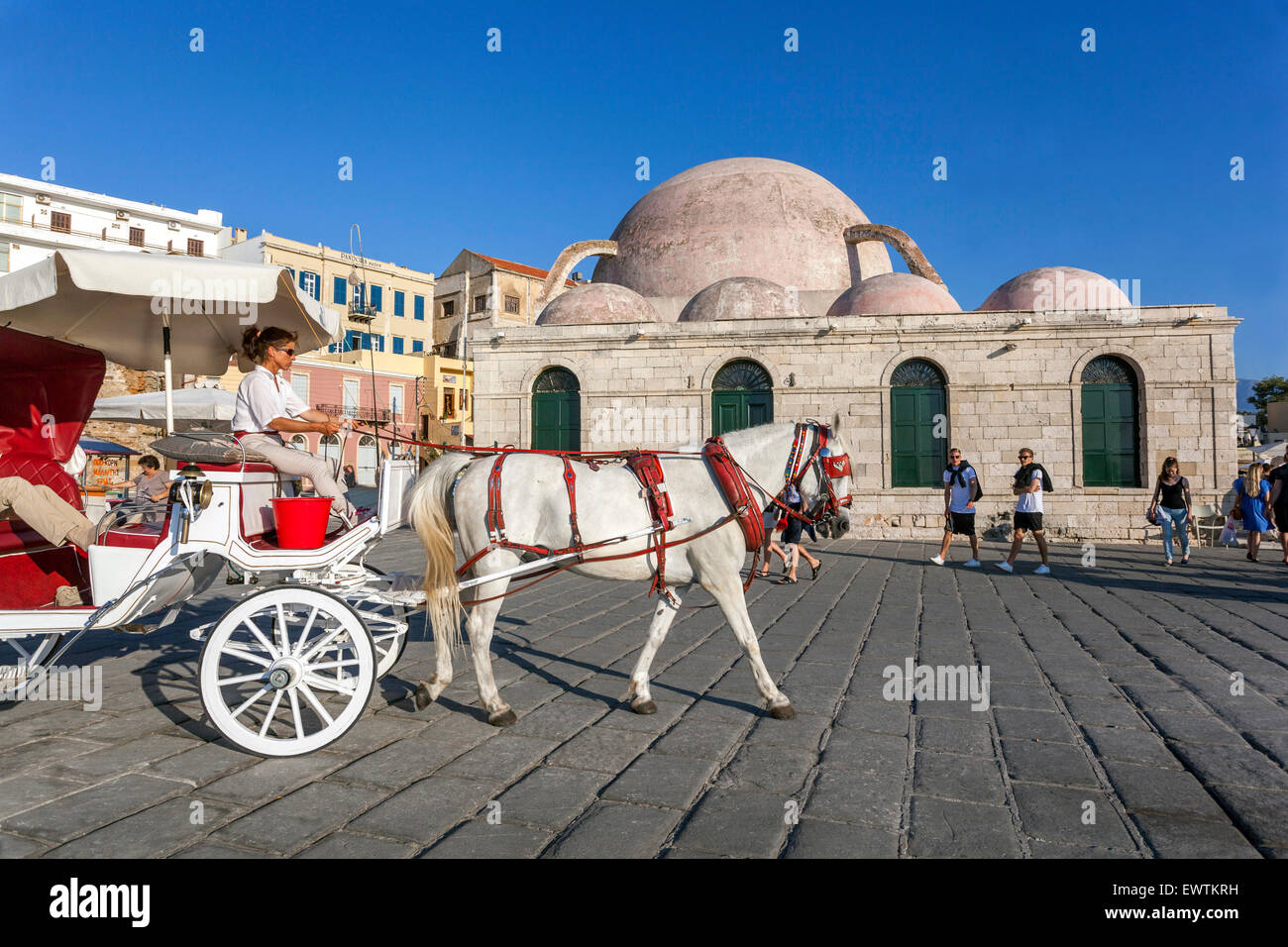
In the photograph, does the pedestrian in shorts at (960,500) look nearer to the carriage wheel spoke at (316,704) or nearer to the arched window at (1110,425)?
the arched window at (1110,425)

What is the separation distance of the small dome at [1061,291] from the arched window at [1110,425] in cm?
194

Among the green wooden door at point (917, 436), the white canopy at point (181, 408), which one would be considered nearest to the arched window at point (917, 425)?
the green wooden door at point (917, 436)

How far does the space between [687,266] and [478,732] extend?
709 inches

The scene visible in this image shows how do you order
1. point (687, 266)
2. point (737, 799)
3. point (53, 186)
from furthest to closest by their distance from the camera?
point (53, 186) → point (687, 266) → point (737, 799)

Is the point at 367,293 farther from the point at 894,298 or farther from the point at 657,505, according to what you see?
the point at 657,505

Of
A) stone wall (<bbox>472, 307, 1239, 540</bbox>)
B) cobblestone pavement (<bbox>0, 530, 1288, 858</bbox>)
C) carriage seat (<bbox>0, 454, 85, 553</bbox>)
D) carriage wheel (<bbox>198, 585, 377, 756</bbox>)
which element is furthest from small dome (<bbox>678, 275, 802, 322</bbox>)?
carriage wheel (<bbox>198, 585, 377, 756</bbox>)

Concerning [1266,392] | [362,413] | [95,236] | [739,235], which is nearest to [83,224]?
[95,236]

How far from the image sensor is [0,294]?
3.50 metres

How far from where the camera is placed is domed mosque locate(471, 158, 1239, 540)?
47.0 feet

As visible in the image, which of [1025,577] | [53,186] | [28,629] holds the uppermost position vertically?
[53,186]

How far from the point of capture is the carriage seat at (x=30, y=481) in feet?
13.2

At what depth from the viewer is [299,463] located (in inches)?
152
